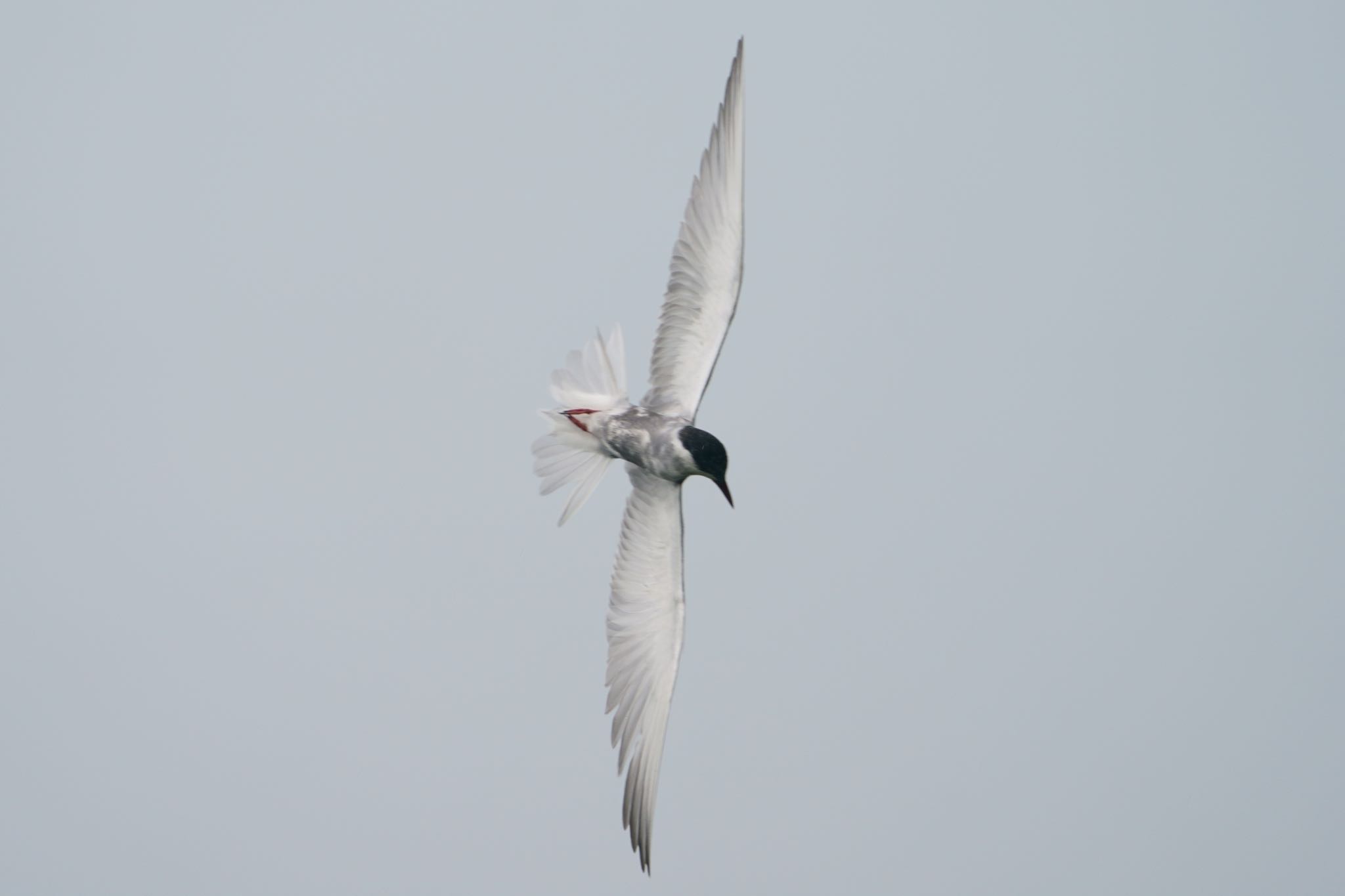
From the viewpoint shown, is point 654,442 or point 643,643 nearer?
point 654,442

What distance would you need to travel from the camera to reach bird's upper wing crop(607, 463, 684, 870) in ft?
25.2

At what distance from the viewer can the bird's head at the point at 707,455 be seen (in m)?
7.14

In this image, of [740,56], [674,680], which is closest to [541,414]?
[674,680]

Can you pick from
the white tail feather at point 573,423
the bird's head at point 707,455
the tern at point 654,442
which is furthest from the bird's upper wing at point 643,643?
the bird's head at point 707,455

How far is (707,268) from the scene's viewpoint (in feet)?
24.1

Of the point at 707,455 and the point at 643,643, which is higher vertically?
the point at 707,455

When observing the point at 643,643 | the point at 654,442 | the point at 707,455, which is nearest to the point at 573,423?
the point at 654,442

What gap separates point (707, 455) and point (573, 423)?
0.85 metres

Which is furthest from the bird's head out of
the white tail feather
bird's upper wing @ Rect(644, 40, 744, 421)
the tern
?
the white tail feather

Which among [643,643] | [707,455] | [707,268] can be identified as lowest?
[643,643]

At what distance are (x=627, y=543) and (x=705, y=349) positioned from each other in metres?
1.01

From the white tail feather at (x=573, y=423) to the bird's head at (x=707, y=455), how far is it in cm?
59

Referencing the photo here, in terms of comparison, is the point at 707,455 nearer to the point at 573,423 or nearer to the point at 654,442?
the point at 654,442

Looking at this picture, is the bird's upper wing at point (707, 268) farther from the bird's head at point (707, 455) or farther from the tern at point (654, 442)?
the bird's head at point (707, 455)
